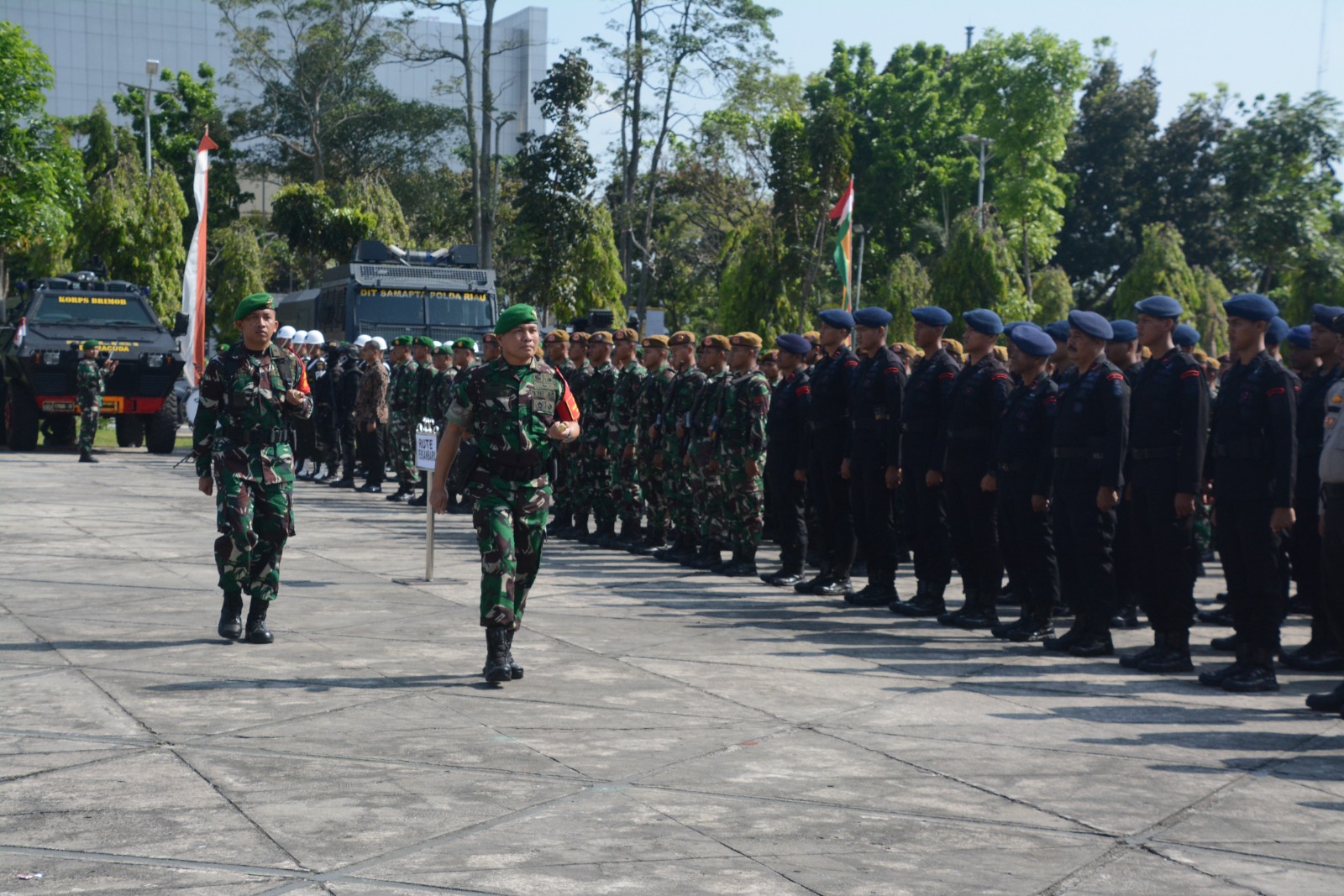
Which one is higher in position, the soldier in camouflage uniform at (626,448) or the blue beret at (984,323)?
the blue beret at (984,323)

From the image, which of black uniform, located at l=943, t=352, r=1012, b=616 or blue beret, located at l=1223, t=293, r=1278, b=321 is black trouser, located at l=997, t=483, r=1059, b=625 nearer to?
black uniform, located at l=943, t=352, r=1012, b=616

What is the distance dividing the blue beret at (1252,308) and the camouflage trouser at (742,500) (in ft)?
15.7

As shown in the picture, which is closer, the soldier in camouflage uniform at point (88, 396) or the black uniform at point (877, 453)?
the black uniform at point (877, 453)

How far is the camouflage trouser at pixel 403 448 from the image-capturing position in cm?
1961

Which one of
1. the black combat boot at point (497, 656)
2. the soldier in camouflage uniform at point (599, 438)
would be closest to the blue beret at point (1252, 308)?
the black combat boot at point (497, 656)

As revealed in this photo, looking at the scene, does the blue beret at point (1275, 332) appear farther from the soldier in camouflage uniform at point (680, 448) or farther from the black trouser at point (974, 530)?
the soldier in camouflage uniform at point (680, 448)

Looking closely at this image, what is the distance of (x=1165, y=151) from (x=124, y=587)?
202 ft

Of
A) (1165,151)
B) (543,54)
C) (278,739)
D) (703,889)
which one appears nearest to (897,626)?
(278,739)

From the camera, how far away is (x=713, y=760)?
632cm

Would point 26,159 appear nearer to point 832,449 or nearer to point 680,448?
point 680,448

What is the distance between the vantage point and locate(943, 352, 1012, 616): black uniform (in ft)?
33.7

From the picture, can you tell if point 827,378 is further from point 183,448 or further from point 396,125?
point 396,125

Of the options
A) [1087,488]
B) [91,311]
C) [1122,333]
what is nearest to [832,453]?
[1122,333]

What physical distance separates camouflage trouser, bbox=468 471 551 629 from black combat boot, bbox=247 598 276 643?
172 centimetres
